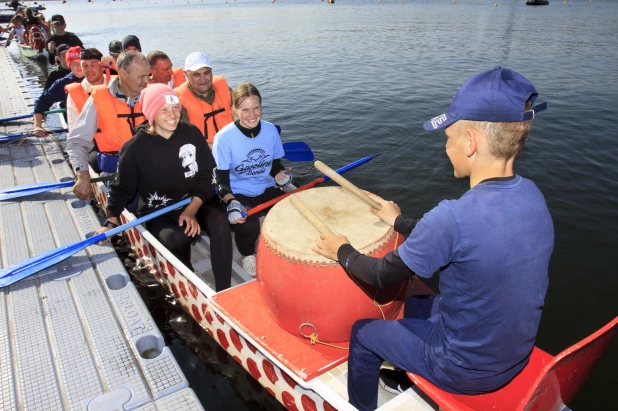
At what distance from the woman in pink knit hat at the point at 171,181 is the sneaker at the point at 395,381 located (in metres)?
1.83

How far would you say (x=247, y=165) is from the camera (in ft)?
14.2

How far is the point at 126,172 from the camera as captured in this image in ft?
12.8

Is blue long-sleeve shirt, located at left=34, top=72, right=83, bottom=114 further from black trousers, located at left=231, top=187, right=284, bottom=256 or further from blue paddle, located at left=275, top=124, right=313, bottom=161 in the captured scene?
black trousers, located at left=231, top=187, right=284, bottom=256

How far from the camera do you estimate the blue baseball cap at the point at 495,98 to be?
5.57ft

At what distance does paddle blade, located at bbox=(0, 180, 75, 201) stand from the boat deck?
0.14 meters

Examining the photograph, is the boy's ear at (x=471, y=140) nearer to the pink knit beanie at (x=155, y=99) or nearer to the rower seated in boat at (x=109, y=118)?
the pink knit beanie at (x=155, y=99)

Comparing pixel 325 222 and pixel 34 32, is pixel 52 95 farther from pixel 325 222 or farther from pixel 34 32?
pixel 34 32

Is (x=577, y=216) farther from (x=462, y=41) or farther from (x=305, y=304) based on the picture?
(x=462, y=41)

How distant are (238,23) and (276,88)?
23832 mm

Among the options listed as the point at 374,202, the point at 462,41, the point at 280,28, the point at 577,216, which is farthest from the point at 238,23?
the point at 374,202

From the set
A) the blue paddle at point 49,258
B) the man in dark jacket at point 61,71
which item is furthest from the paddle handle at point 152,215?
the man in dark jacket at point 61,71

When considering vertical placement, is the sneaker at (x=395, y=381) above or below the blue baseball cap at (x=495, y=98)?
below

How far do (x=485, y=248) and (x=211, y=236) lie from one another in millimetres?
2942

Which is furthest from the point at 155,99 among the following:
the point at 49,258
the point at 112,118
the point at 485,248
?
the point at 485,248
